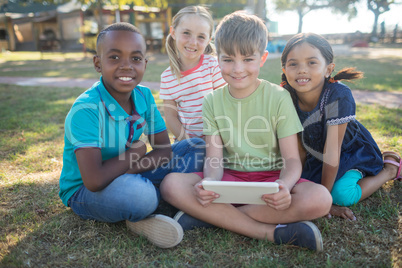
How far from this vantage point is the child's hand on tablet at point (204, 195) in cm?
172

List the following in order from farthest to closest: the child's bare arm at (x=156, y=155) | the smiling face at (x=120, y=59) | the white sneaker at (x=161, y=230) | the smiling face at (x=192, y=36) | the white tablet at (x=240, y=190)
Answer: the smiling face at (x=192, y=36), the child's bare arm at (x=156, y=155), the smiling face at (x=120, y=59), the white sneaker at (x=161, y=230), the white tablet at (x=240, y=190)

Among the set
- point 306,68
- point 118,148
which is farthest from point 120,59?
point 306,68

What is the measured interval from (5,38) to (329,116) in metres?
32.7

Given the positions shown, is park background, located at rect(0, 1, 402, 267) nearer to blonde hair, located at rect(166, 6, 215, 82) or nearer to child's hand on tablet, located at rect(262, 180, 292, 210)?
child's hand on tablet, located at rect(262, 180, 292, 210)

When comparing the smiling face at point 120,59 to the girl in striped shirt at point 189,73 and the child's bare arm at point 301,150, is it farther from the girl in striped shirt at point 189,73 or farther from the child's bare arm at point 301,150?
the child's bare arm at point 301,150

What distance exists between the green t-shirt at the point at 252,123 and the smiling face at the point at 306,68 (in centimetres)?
16

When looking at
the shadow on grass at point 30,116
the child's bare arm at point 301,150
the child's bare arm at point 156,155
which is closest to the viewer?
the child's bare arm at point 156,155

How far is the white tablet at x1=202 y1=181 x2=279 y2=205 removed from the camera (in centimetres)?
155

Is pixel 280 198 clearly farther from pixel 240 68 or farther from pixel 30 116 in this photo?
pixel 30 116

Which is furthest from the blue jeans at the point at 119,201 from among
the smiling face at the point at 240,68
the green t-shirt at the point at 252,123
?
the smiling face at the point at 240,68

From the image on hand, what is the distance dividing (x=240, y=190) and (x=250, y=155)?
1.55ft

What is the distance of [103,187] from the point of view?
70.1 inches

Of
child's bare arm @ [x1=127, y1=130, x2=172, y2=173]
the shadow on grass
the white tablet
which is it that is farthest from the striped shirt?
the shadow on grass

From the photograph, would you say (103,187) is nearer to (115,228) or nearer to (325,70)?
(115,228)
